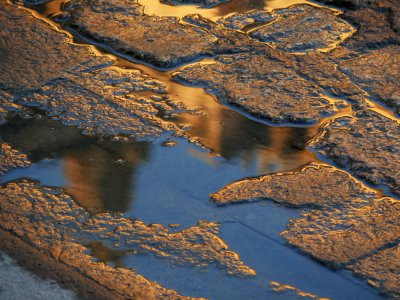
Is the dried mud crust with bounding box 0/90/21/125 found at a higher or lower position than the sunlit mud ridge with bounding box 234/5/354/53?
lower

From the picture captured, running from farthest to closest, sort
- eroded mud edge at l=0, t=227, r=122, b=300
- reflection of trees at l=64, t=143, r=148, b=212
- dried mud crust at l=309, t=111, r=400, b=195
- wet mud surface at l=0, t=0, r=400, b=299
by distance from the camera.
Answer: dried mud crust at l=309, t=111, r=400, b=195
reflection of trees at l=64, t=143, r=148, b=212
wet mud surface at l=0, t=0, r=400, b=299
eroded mud edge at l=0, t=227, r=122, b=300

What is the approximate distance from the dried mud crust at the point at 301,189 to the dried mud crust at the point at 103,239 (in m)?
0.18

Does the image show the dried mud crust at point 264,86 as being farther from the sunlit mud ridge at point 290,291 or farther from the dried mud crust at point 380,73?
the sunlit mud ridge at point 290,291

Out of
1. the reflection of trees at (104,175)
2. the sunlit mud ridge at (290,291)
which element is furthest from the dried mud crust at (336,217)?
the reflection of trees at (104,175)

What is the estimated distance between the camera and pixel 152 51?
10.4 ft

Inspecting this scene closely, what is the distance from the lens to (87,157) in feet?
8.26

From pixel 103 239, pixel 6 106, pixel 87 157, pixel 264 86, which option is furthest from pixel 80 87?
pixel 103 239

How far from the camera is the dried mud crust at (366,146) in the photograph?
8.02 ft

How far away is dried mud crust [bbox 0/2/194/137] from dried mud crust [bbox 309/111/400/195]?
553mm

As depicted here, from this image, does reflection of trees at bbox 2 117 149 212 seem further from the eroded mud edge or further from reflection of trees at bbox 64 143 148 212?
the eroded mud edge

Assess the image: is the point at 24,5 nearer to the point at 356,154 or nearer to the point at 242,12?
the point at 242,12

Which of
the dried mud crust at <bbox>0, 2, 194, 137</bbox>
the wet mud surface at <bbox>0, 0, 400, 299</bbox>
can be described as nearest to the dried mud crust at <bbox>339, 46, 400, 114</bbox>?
the wet mud surface at <bbox>0, 0, 400, 299</bbox>

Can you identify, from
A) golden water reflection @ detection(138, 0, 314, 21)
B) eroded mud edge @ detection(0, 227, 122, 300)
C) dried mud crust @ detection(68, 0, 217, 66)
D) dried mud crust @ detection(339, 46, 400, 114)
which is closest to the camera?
eroded mud edge @ detection(0, 227, 122, 300)

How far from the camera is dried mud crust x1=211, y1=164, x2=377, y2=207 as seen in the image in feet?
7.63
